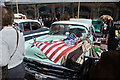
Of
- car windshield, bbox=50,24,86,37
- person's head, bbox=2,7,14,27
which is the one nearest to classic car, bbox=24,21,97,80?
car windshield, bbox=50,24,86,37

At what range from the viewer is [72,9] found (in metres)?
23.2

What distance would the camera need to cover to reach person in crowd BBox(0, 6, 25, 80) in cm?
166

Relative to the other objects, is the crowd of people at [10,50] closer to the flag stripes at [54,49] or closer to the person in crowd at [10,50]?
the person in crowd at [10,50]

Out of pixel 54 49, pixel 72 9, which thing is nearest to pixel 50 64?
pixel 54 49

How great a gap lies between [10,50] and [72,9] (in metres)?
22.3

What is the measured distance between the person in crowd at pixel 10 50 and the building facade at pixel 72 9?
17.3 m

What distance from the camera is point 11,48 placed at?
1783mm

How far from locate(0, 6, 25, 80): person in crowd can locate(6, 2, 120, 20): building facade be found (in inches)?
680

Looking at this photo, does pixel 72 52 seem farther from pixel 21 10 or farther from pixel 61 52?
pixel 21 10

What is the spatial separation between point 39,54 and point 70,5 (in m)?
21.0

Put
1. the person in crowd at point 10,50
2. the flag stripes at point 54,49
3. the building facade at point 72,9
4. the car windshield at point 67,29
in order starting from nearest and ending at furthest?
the person in crowd at point 10,50 < the flag stripes at point 54,49 < the car windshield at point 67,29 < the building facade at point 72,9

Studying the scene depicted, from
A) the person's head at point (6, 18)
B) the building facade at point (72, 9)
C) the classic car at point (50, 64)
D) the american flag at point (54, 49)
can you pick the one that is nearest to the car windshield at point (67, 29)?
the classic car at point (50, 64)

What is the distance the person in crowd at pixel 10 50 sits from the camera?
166 centimetres

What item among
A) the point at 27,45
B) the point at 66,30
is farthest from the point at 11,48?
the point at 66,30
